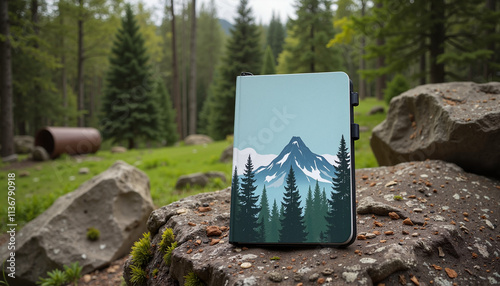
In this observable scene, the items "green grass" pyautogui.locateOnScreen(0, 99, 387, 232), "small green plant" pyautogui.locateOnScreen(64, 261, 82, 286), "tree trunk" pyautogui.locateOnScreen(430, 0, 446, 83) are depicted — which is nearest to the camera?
"small green plant" pyautogui.locateOnScreen(64, 261, 82, 286)

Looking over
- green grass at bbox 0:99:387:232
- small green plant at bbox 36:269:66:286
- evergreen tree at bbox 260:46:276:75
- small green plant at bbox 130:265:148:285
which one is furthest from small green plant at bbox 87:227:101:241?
evergreen tree at bbox 260:46:276:75

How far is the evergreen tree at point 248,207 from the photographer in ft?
5.39

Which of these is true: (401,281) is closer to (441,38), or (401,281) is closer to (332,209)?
(332,209)

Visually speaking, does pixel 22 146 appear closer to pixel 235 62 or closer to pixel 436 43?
pixel 235 62

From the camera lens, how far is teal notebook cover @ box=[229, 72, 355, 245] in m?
1.62

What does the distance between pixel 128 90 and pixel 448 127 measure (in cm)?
1630

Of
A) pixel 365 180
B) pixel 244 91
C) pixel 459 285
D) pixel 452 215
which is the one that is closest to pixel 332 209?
pixel 459 285

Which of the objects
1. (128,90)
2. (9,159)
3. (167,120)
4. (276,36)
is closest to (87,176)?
(9,159)

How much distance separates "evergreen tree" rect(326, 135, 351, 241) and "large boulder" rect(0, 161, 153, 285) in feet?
9.67

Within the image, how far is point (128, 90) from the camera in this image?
1653cm

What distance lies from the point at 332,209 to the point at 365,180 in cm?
122

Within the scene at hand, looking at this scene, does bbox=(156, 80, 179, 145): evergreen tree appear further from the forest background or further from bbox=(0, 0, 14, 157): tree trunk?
bbox=(0, 0, 14, 157): tree trunk

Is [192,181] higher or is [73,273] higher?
[192,181]

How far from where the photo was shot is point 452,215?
6.50ft
